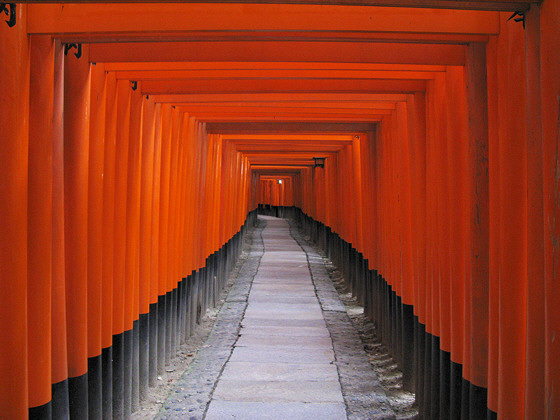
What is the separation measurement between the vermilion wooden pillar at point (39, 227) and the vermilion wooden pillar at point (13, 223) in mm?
170

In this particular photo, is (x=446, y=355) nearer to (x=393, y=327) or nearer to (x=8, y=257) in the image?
(x=393, y=327)

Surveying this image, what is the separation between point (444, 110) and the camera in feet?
14.4

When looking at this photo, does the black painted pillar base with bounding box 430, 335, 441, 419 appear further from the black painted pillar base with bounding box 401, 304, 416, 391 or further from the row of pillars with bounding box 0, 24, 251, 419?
the row of pillars with bounding box 0, 24, 251, 419

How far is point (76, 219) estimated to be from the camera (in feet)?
12.6

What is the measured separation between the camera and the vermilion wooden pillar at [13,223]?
286 cm

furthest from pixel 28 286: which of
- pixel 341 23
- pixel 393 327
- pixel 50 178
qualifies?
pixel 393 327

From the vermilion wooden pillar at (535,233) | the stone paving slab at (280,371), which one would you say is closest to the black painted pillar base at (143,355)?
the stone paving slab at (280,371)

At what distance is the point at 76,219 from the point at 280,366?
3.66m


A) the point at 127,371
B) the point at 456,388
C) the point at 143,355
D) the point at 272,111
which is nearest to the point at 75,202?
the point at 127,371

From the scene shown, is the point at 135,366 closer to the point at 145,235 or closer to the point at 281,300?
the point at 145,235

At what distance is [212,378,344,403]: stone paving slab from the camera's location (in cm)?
561

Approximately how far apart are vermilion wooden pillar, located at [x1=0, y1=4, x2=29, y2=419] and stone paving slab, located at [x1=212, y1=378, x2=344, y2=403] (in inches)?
118

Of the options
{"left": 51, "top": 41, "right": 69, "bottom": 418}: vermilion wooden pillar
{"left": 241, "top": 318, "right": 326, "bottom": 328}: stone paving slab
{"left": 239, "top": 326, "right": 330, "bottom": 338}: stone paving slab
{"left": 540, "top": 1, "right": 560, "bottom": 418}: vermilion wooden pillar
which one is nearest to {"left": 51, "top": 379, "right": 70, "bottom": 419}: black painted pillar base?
{"left": 51, "top": 41, "right": 69, "bottom": 418}: vermilion wooden pillar

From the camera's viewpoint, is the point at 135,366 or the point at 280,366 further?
the point at 280,366
